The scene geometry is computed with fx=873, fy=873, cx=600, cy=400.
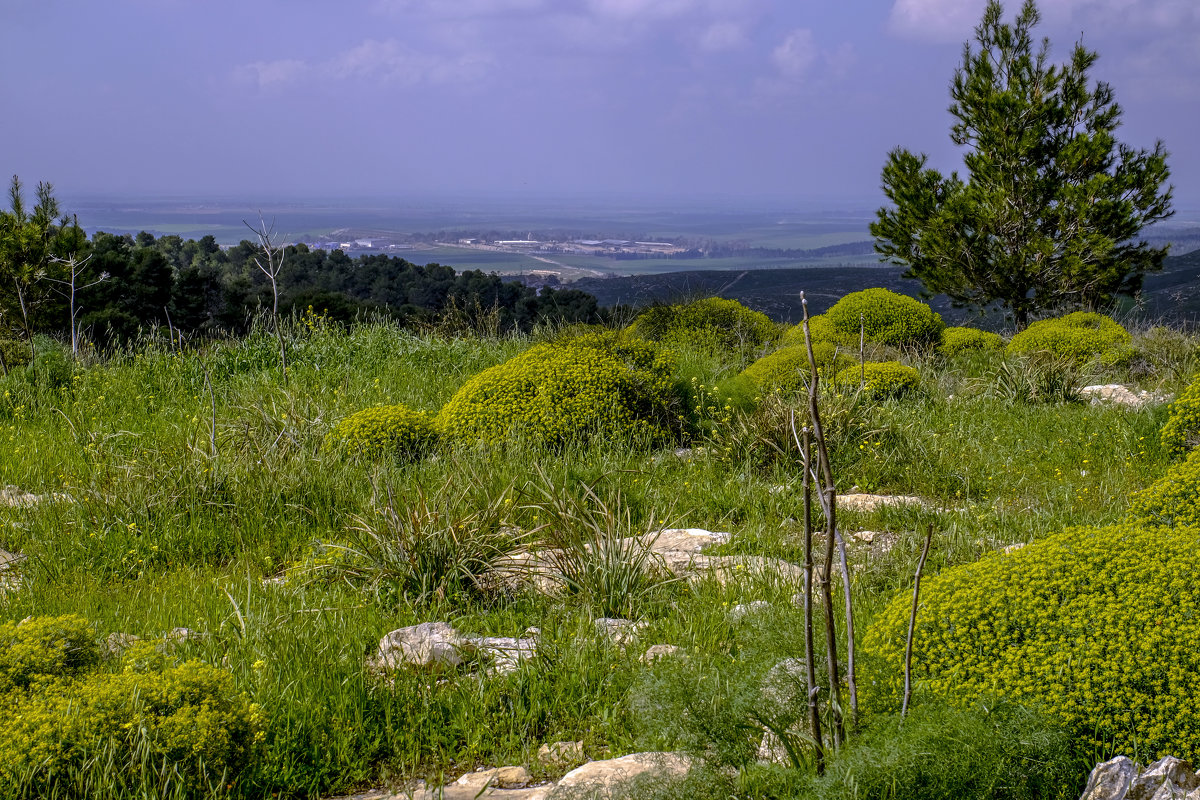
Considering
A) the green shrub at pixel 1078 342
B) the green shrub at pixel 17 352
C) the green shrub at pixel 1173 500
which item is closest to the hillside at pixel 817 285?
the green shrub at pixel 1078 342

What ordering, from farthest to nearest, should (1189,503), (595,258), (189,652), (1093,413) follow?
(595,258), (1093,413), (1189,503), (189,652)

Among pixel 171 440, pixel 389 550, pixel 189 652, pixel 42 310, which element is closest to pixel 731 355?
pixel 171 440

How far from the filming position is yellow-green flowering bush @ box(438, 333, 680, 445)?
6.14 metres

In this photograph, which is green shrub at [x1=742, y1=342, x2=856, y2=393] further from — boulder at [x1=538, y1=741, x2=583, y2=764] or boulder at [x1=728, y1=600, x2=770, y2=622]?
boulder at [x1=538, y1=741, x2=583, y2=764]

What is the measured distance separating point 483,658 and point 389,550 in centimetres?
96

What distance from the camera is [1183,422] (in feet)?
18.9

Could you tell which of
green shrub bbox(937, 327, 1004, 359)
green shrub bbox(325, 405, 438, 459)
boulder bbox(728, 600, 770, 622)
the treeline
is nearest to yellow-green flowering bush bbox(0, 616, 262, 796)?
boulder bbox(728, 600, 770, 622)

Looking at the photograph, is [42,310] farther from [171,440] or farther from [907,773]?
[907,773]

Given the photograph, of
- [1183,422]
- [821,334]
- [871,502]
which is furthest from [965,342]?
[871,502]

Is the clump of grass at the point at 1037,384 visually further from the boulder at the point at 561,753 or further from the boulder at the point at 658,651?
the boulder at the point at 561,753

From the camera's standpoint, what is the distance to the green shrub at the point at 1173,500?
3.80 metres

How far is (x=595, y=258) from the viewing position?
7512 centimetres

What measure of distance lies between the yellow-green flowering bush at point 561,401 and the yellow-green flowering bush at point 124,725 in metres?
3.61

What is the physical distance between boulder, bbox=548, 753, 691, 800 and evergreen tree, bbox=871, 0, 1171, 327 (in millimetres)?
15139
